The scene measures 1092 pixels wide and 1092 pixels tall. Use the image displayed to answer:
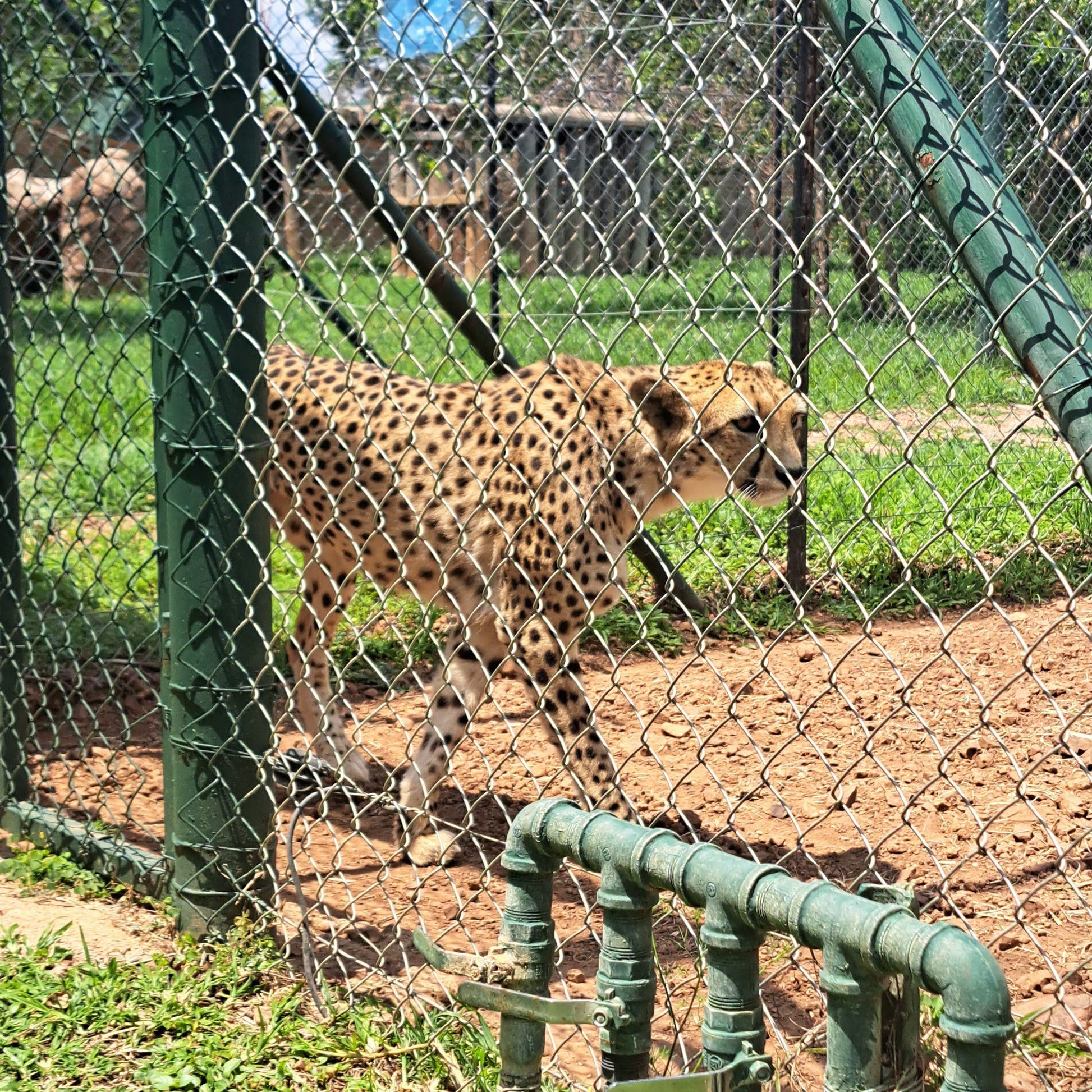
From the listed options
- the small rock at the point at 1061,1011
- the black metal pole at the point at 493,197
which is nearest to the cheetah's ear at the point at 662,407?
the black metal pole at the point at 493,197

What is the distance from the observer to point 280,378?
14.7 ft

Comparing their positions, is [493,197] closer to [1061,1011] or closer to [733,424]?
[733,424]

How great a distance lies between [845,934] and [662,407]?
2486 millimetres

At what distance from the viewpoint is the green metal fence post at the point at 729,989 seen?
64.4 inches

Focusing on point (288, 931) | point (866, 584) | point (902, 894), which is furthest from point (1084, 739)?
point (902, 894)

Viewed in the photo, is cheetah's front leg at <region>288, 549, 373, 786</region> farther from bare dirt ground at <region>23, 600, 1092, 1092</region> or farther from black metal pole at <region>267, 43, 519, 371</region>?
black metal pole at <region>267, 43, 519, 371</region>

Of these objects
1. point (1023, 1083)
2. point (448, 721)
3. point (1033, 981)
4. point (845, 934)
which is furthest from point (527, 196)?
point (845, 934)

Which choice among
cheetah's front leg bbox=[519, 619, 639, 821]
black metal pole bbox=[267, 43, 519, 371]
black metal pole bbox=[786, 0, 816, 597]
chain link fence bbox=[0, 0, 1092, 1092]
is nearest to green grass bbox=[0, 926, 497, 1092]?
chain link fence bbox=[0, 0, 1092, 1092]

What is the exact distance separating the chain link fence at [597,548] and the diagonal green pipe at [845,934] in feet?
1.08

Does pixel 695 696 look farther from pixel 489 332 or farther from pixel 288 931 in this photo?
pixel 288 931

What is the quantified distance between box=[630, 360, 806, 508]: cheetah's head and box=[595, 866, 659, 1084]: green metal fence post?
212 centimetres

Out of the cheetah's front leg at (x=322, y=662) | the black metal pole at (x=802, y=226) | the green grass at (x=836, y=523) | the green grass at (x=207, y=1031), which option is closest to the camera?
the green grass at (x=207, y=1031)

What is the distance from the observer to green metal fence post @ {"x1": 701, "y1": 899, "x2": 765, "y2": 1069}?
1.64 metres

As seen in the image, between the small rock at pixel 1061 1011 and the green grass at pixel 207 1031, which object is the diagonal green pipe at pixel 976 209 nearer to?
the small rock at pixel 1061 1011
